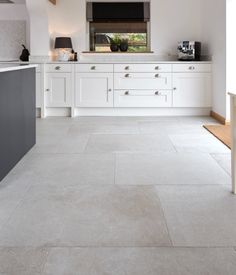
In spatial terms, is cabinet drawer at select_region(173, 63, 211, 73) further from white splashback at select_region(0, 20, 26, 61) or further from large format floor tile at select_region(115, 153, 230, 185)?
large format floor tile at select_region(115, 153, 230, 185)

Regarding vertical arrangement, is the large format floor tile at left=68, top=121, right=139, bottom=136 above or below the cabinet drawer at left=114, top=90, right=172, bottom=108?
below

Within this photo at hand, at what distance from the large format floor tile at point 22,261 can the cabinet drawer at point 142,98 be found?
522cm

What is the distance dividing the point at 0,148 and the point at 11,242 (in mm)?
1176

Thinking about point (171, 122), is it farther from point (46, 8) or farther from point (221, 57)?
point (46, 8)

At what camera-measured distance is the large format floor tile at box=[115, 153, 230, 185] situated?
3277mm

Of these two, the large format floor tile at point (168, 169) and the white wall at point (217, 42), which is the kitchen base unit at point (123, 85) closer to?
the white wall at point (217, 42)

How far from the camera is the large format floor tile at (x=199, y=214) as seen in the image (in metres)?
2.16

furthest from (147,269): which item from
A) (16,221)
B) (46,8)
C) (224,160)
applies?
(46,8)

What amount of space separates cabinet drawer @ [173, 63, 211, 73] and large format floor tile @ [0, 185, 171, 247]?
14.1 feet

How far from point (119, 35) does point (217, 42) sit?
2030 mm

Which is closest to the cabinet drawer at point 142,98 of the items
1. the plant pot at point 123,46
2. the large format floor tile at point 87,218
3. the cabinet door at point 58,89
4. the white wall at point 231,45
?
the cabinet door at point 58,89

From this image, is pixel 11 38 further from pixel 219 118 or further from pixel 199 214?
pixel 199 214

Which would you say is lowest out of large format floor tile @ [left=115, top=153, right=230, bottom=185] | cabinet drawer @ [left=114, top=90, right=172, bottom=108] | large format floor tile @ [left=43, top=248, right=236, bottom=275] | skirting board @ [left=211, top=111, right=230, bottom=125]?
large format floor tile @ [left=43, top=248, right=236, bottom=275]

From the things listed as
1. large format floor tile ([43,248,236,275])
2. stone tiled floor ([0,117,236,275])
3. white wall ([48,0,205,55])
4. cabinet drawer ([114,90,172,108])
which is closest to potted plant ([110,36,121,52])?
white wall ([48,0,205,55])
